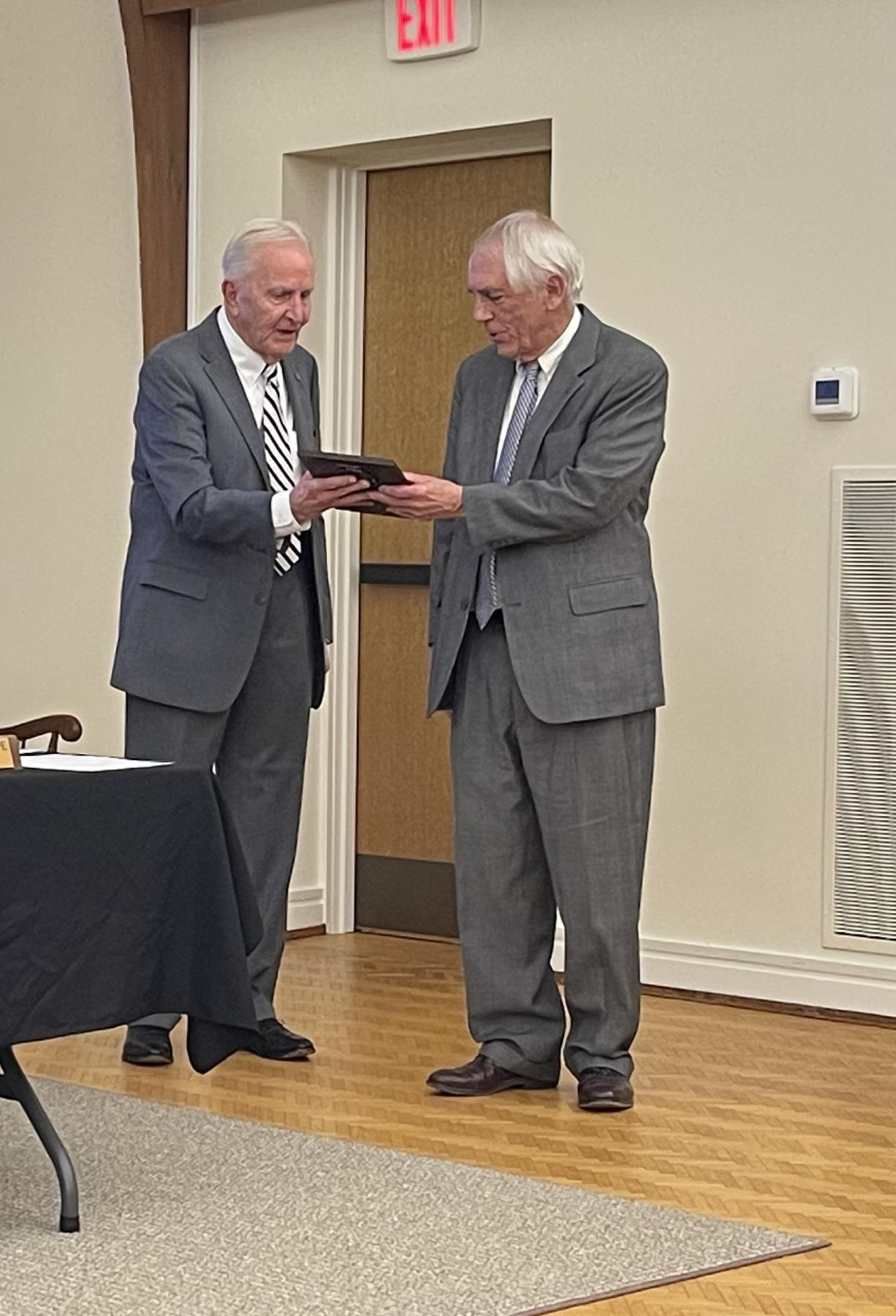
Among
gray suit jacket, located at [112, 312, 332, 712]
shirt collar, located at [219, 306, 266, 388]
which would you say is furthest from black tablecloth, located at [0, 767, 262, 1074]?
shirt collar, located at [219, 306, 266, 388]

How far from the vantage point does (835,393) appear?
513cm

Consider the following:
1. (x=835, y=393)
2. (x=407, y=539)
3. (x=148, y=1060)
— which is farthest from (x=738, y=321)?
(x=148, y=1060)

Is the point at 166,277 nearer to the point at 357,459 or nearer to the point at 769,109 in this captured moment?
the point at 769,109

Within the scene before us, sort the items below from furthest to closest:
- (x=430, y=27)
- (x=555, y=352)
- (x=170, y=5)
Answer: (x=170, y=5) < (x=430, y=27) < (x=555, y=352)

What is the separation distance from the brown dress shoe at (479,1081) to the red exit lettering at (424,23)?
9.38 ft

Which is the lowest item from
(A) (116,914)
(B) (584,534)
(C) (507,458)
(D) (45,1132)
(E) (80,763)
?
(D) (45,1132)

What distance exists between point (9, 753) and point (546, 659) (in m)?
1.27

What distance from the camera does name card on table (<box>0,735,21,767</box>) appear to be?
3215 mm

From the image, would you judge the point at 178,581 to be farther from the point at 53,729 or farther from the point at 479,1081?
the point at 479,1081

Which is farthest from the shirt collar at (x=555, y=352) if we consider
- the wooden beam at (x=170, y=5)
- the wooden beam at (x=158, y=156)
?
the wooden beam at (x=170, y=5)

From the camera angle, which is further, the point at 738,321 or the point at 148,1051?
the point at 738,321

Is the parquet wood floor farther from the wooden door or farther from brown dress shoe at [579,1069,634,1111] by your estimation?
the wooden door

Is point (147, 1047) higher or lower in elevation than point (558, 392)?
lower

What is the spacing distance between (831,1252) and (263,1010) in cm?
172
